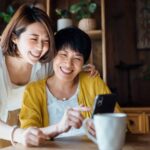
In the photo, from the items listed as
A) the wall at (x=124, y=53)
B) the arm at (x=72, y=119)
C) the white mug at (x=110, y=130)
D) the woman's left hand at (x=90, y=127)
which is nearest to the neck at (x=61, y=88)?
the arm at (x=72, y=119)

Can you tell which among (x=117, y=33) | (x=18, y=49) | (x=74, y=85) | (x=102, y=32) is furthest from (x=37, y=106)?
(x=117, y=33)

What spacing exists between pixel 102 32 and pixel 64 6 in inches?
22.3

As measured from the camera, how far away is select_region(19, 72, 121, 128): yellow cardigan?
1.15m

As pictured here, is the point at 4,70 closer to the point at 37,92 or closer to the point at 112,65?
the point at 37,92

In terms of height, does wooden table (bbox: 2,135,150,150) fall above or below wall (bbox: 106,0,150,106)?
below

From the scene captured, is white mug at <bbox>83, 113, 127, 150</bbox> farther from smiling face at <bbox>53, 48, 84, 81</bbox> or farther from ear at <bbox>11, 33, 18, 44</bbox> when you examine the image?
ear at <bbox>11, 33, 18, 44</bbox>

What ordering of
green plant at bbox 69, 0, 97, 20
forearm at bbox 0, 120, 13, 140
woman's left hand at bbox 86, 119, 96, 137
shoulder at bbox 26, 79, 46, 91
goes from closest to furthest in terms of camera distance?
woman's left hand at bbox 86, 119, 96, 137, forearm at bbox 0, 120, 13, 140, shoulder at bbox 26, 79, 46, 91, green plant at bbox 69, 0, 97, 20

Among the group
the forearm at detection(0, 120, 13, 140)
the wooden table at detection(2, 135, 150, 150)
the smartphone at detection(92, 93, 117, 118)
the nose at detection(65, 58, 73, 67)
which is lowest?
the wooden table at detection(2, 135, 150, 150)

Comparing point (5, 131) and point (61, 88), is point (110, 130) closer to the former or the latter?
point (5, 131)

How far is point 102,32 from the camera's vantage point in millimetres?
2480

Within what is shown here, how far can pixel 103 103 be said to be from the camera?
2.91 feet

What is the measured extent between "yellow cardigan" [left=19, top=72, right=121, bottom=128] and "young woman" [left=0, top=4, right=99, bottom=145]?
102 millimetres

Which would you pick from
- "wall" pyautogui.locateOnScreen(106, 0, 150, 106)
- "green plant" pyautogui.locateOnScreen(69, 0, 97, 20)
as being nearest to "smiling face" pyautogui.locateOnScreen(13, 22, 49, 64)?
"green plant" pyautogui.locateOnScreen(69, 0, 97, 20)

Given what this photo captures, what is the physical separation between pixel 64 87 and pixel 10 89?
0.88 feet
